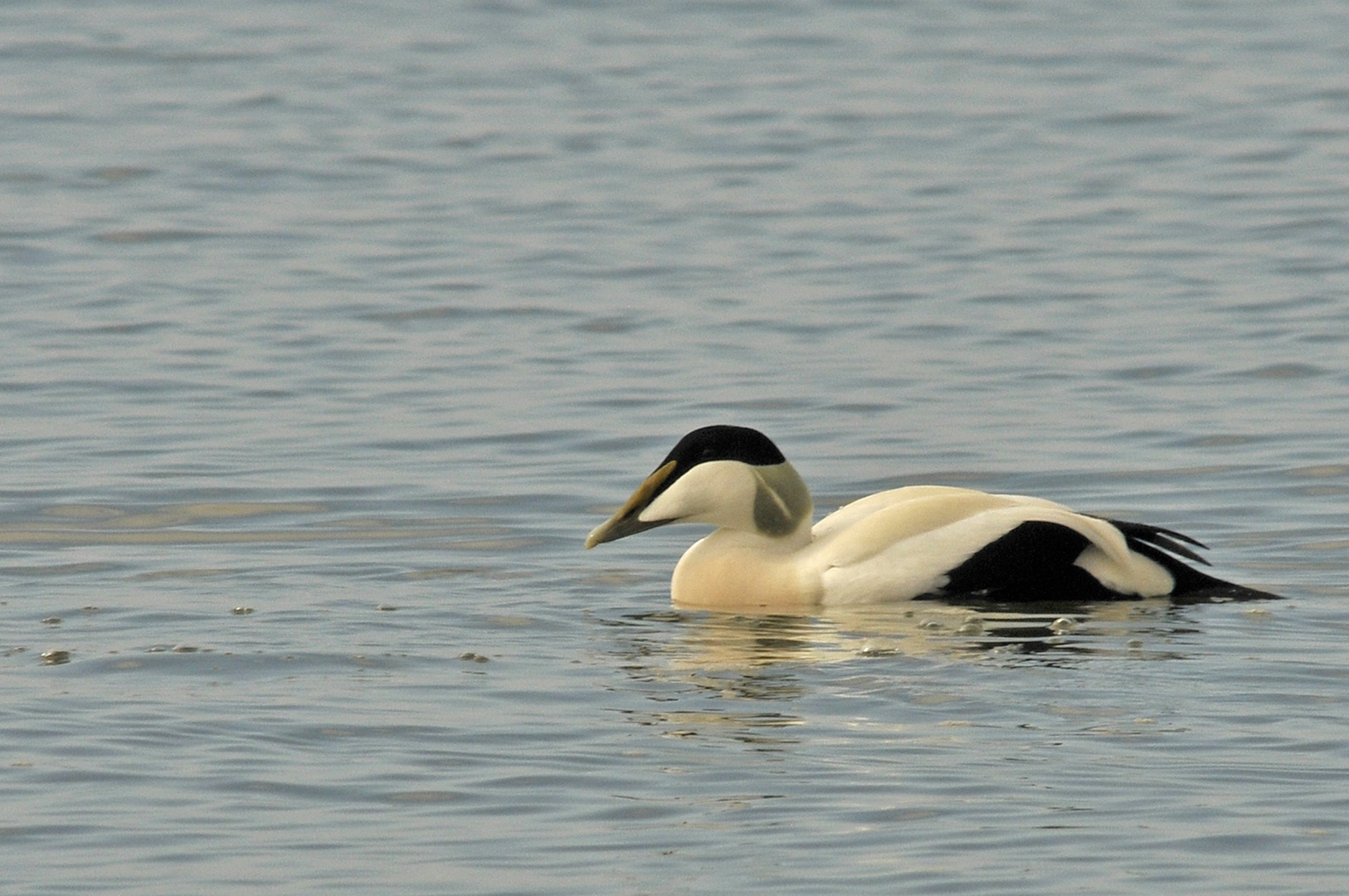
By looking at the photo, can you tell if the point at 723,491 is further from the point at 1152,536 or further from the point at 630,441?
the point at 630,441

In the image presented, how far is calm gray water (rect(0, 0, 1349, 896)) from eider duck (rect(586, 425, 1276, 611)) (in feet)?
0.71

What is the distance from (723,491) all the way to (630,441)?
287cm

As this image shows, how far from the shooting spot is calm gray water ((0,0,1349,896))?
5609mm

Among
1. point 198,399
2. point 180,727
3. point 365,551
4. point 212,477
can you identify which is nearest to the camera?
point 180,727

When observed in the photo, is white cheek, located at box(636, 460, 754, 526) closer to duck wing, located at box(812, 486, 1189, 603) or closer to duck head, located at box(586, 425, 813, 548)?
duck head, located at box(586, 425, 813, 548)

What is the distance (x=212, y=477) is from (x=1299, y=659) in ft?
16.3

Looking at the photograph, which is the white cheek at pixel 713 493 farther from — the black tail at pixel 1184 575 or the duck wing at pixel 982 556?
the black tail at pixel 1184 575

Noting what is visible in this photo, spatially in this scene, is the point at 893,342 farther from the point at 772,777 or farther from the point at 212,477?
the point at 772,777

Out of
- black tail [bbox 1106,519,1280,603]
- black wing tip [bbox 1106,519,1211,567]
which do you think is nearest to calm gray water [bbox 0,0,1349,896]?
black tail [bbox 1106,519,1280,603]

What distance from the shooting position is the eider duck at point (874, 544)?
26.2 feet

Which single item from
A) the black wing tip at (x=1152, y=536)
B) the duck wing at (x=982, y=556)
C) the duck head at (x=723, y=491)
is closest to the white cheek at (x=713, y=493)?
the duck head at (x=723, y=491)

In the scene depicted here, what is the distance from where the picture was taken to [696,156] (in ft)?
66.7

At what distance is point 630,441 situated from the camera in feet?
36.5

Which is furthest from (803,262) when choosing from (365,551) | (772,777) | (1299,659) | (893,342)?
(772,777)
